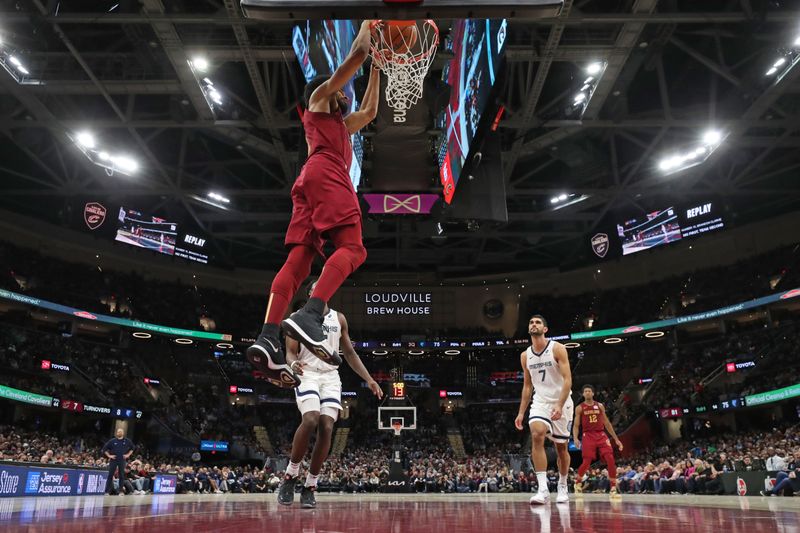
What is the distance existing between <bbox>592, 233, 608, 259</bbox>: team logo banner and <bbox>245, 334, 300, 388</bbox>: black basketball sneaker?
1090 inches

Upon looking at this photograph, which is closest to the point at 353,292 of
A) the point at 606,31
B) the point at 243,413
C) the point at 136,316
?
the point at 243,413

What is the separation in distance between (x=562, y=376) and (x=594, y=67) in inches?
463

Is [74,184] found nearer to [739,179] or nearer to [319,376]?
[319,376]

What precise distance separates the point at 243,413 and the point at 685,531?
33108 millimetres

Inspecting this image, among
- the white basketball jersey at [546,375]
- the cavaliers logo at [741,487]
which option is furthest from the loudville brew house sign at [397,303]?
the white basketball jersey at [546,375]

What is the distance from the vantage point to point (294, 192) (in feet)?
11.6

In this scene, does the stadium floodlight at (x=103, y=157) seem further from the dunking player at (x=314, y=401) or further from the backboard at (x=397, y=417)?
the dunking player at (x=314, y=401)

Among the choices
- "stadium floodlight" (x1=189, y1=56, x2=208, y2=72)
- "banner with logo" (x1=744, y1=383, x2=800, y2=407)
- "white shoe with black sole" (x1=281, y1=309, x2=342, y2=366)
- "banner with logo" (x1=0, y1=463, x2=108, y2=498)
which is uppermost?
"stadium floodlight" (x1=189, y1=56, x2=208, y2=72)

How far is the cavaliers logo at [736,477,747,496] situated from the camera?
45.7 ft

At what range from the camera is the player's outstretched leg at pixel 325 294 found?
10.2ft

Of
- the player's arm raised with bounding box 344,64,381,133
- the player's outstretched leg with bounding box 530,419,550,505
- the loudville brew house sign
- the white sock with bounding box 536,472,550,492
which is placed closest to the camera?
the player's arm raised with bounding box 344,64,381,133

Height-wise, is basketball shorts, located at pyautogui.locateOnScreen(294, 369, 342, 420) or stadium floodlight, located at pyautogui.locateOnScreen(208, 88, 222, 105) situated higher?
stadium floodlight, located at pyautogui.locateOnScreen(208, 88, 222, 105)

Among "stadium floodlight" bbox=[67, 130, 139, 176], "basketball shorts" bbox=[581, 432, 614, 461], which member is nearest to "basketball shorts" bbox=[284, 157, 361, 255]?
"basketball shorts" bbox=[581, 432, 614, 461]

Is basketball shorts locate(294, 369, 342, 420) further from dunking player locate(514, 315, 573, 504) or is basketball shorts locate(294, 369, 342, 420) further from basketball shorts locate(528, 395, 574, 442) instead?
basketball shorts locate(528, 395, 574, 442)
